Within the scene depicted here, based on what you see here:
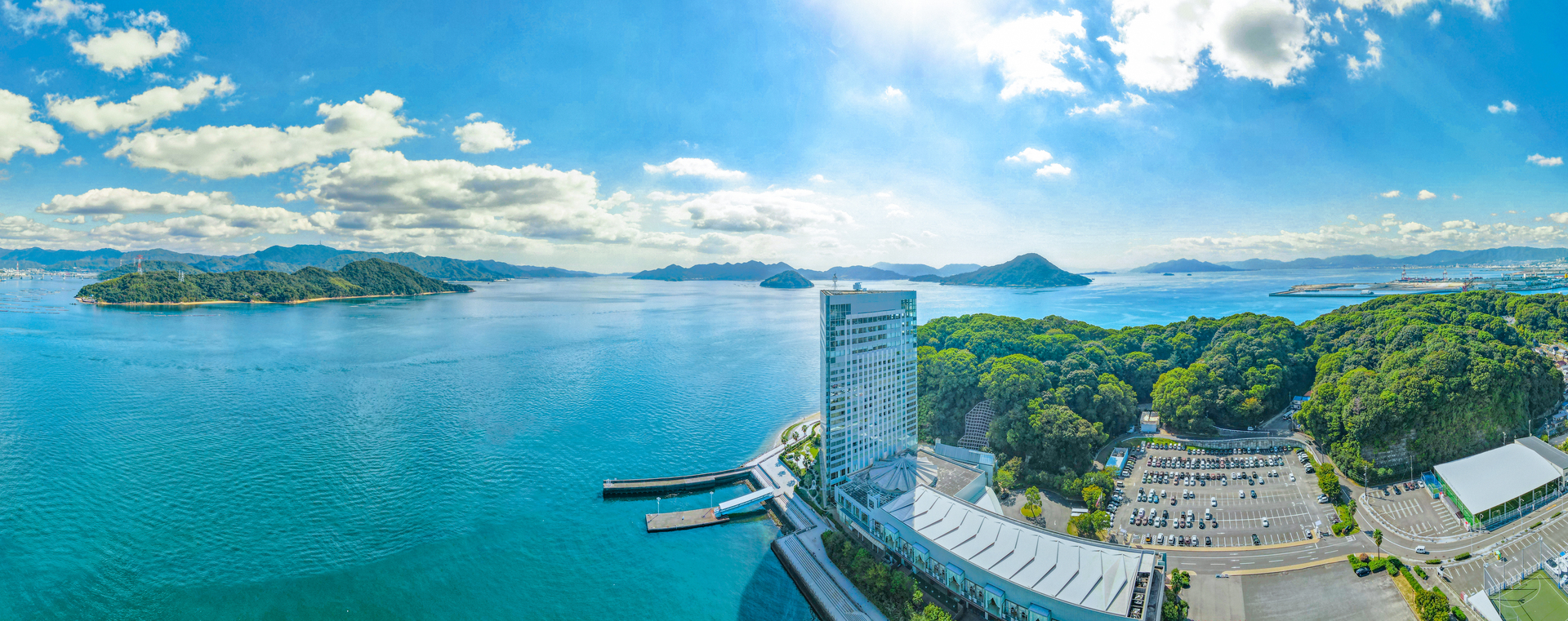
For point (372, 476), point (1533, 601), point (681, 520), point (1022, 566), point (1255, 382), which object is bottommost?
point (681, 520)

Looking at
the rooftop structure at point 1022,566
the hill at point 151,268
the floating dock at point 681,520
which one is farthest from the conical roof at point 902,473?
the hill at point 151,268

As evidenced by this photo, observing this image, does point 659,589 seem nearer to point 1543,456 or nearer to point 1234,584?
point 1234,584

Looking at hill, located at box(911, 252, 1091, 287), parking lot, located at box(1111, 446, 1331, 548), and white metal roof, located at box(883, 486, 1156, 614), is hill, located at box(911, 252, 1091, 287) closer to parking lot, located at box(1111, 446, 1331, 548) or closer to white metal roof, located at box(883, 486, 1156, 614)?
parking lot, located at box(1111, 446, 1331, 548)

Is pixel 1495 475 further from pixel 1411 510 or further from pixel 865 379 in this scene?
pixel 865 379

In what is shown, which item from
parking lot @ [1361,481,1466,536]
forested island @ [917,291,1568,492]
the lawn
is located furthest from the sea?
parking lot @ [1361,481,1466,536]

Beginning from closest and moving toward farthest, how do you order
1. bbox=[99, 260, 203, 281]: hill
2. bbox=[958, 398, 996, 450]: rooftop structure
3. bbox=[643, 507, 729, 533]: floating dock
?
bbox=[643, 507, 729, 533]: floating dock → bbox=[958, 398, 996, 450]: rooftop structure → bbox=[99, 260, 203, 281]: hill

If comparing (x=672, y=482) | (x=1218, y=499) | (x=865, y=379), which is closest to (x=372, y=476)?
(x=672, y=482)

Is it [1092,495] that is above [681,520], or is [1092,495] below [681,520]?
above

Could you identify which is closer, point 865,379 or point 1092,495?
point 1092,495
